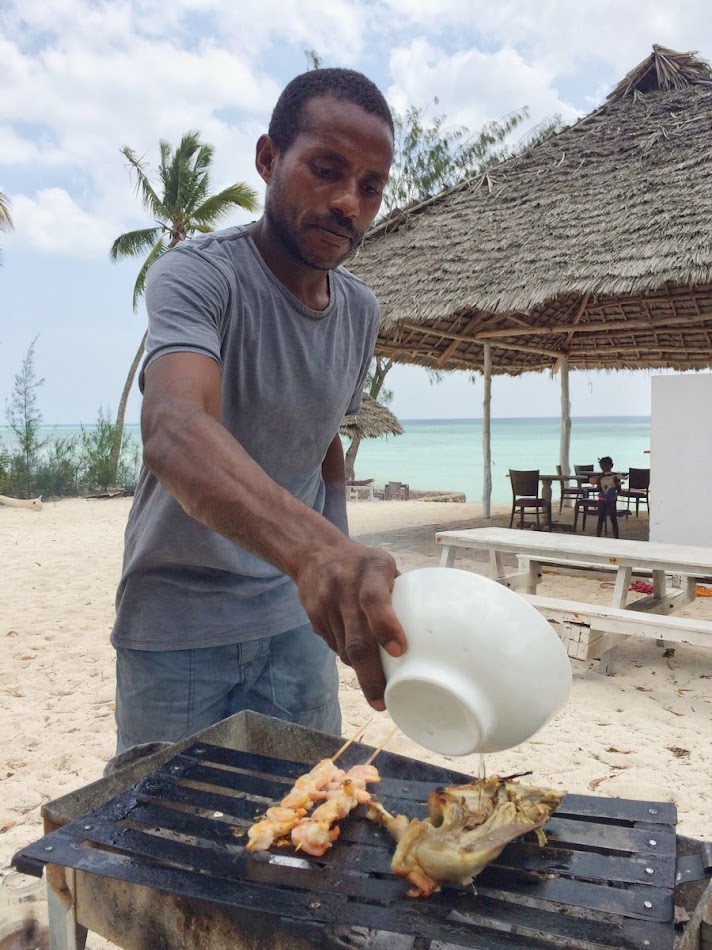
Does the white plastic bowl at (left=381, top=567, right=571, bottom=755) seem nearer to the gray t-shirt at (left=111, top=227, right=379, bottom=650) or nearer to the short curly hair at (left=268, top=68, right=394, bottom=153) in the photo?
the gray t-shirt at (left=111, top=227, right=379, bottom=650)

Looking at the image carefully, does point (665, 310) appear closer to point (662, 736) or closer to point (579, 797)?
point (662, 736)

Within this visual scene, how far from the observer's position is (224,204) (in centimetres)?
1748

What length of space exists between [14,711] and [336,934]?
11.6 feet

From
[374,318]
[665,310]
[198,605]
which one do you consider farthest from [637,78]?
[198,605]

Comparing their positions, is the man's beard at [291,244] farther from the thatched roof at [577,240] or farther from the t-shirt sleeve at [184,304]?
the thatched roof at [577,240]

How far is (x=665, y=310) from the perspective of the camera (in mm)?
9961

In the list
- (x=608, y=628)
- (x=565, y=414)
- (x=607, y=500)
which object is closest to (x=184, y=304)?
(x=608, y=628)

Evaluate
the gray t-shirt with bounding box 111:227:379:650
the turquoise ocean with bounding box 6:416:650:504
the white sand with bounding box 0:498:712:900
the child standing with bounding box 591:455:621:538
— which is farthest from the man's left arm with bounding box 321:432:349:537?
the turquoise ocean with bounding box 6:416:650:504

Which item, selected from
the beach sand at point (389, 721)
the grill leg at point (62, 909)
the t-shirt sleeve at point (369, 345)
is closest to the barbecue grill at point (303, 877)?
the grill leg at point (62, 909)

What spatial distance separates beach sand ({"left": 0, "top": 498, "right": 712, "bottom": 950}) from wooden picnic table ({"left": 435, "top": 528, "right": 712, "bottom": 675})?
0.94ft

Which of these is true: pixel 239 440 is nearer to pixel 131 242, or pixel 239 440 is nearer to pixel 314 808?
pixel 314 808

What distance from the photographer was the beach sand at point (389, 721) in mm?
3078

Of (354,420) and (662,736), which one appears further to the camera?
(354,420)

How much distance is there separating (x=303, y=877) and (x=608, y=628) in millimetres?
3349
